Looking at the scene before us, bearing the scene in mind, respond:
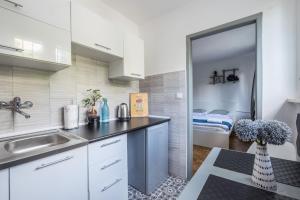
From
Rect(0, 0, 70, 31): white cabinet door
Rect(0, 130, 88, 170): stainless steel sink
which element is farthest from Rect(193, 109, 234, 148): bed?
Rect(0, 0, 70, 31): white cabinet door

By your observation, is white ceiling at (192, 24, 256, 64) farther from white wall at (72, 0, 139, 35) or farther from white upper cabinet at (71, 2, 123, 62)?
white upper cabinet at (71, 2, 123, 62)

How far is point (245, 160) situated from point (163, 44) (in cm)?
191

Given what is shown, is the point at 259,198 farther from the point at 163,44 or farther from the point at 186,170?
the point at 163,44

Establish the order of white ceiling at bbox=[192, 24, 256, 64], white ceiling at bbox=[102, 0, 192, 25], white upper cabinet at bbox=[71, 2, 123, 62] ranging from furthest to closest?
white ceiling at bbox=[192, 24, 256, 64] → white ceiling at bbox=[102, 0, 192, 25] → white upper cabinet at bbox=[71, 2, 123, 62]

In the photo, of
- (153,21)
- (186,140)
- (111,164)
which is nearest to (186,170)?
(186,140)

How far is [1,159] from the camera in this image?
2.37 ft

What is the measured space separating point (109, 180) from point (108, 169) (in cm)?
11

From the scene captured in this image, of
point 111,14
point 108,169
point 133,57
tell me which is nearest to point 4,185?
point 108,169

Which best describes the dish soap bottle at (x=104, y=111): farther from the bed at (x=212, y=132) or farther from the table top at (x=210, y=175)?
the bed at (x=212, y=132)

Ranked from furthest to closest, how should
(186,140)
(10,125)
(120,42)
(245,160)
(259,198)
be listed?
(186,140) < (120,42) < (10,125) < (245,160) < (259,198)

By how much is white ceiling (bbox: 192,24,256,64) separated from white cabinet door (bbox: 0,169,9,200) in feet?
11.0

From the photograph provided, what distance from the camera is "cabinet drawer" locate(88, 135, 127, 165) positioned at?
1114 mm

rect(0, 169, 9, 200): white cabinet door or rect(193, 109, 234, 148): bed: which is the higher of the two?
rect(0, 169, 9, 200): white cabinet door

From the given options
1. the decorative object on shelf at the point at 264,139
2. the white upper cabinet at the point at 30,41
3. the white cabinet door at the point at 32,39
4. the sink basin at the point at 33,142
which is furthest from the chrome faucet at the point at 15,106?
the decorative object on shelf at the point at 264,139
